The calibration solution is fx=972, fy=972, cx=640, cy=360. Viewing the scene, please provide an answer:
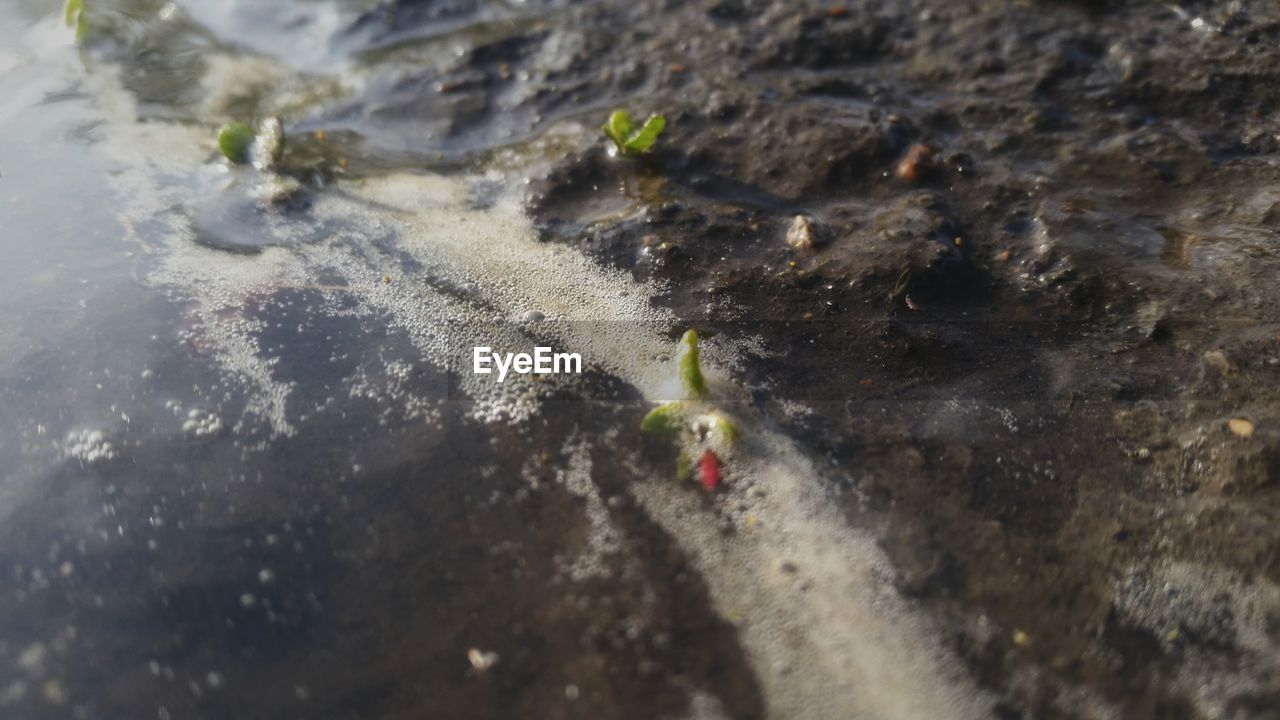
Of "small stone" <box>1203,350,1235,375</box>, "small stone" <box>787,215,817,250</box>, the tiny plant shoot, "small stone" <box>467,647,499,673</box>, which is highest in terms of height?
"small stone" <box>787,215,817,250</box>

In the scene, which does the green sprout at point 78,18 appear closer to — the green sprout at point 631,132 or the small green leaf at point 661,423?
the green sprout at point 631,132

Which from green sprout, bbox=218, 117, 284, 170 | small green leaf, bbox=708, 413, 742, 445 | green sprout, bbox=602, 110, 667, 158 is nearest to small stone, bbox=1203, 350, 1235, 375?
small green leaf, bbox=708, 413, 742, 445

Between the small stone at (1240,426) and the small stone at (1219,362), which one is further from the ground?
the small stone at (1219,362)

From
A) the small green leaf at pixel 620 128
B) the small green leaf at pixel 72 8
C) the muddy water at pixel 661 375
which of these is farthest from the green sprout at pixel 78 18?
the small green leaf at pixel 620 128

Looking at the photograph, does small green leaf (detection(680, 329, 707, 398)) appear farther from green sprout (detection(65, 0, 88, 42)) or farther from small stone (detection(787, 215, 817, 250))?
green sprout (detection(65, 0, 88, 42))

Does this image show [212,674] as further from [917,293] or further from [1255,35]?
[1255,35]
